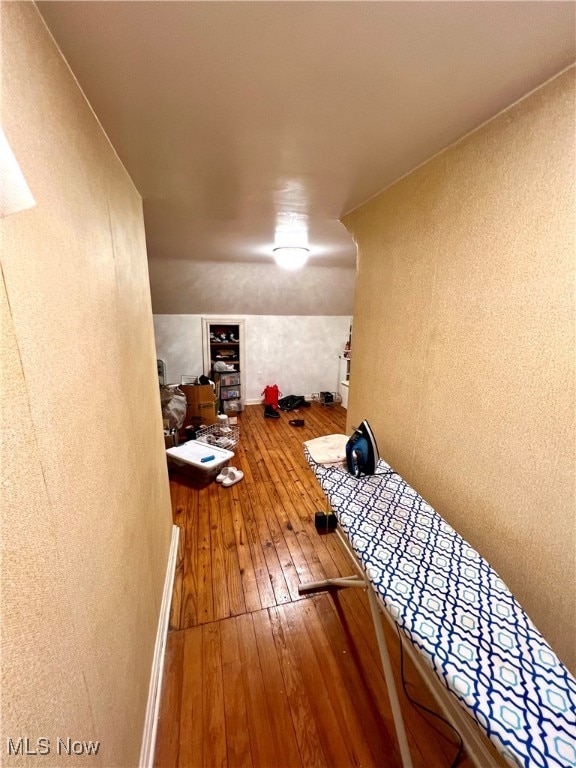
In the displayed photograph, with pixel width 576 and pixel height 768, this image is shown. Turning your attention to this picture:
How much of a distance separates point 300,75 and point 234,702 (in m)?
2.24

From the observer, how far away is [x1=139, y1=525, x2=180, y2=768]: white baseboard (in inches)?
42.5

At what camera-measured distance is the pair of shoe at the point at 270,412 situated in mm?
5013

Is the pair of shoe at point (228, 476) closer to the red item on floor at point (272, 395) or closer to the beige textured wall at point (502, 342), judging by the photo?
the beige textured wall at point (502, 342)

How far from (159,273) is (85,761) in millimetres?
3859

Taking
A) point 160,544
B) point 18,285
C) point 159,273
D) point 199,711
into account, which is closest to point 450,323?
point 18,285

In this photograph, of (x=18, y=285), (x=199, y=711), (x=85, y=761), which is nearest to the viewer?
(x=18, y=285)

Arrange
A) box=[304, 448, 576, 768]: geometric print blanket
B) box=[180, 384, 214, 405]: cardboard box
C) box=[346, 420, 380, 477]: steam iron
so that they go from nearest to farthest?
box=[304, 448, 576, 768]: geometric print blanket, box=[346, 420, 380, 477]: steam iron, box=[180, 384, 214, 405]: cardboard box

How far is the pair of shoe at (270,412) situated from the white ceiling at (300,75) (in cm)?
395

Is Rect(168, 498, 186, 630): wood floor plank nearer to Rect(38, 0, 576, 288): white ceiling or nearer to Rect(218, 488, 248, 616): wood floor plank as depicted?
Rect(218, 488, 248, 616): wood floor plank

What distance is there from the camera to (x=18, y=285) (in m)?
0.50

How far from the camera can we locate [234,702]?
1.29m

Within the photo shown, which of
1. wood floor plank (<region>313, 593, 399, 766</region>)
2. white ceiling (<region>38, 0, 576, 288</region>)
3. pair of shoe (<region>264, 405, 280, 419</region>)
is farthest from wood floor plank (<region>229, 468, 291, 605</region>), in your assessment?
white ceiling (<region>38, 0, 576, 288</region>)

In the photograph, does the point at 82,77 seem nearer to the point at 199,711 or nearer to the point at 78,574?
the point at 78,574

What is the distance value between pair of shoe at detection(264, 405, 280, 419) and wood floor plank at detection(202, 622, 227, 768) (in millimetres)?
3478
